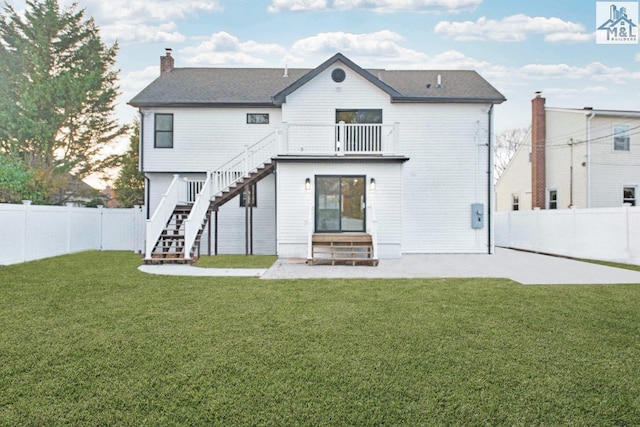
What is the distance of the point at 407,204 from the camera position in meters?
14.1

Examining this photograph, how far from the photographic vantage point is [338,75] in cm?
1372

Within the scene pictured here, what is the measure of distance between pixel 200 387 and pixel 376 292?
4256 millimetres

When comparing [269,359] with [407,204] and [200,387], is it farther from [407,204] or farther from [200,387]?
[407,204]

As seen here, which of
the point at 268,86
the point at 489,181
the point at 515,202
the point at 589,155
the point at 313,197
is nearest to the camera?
the point at 313,197

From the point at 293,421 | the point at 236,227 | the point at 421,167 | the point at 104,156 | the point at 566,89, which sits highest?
the point at 566,89

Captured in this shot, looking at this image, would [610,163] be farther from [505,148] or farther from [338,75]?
[505,148]

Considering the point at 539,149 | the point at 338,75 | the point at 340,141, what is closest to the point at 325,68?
the point at 338,75

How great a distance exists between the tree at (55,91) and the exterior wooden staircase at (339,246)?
17.1 meters

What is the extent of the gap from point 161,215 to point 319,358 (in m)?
9.07

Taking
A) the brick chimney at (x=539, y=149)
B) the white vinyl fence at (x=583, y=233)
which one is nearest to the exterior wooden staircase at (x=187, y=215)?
the white vinyl fence at (x=583, y=233)

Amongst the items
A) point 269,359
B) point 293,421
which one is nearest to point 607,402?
point 293,421

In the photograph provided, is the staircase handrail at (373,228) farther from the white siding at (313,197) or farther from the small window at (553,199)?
the small window at (553,199)

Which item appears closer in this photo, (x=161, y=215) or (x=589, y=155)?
(x=161, y=215)

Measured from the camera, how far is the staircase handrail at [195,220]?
10789mm
